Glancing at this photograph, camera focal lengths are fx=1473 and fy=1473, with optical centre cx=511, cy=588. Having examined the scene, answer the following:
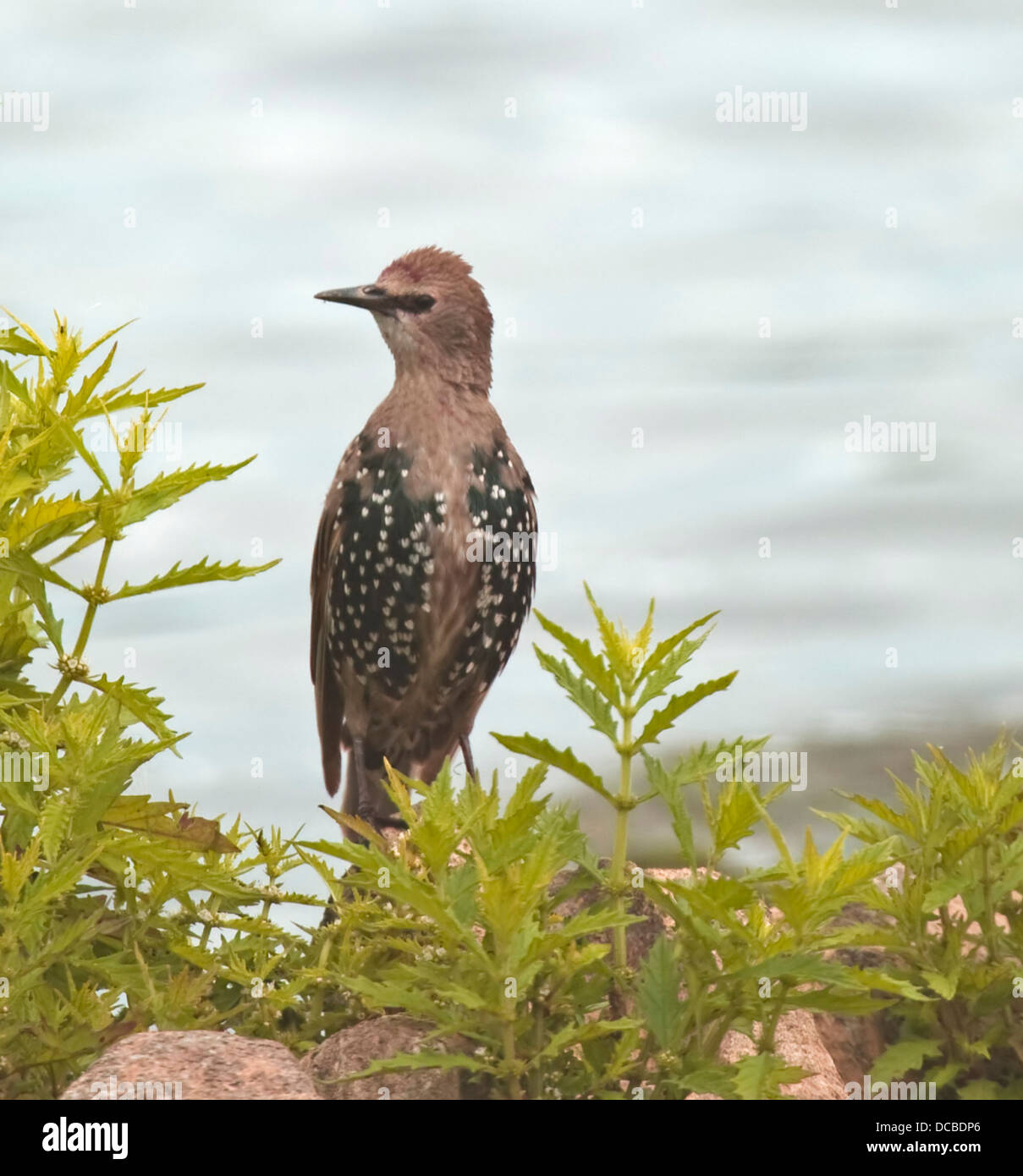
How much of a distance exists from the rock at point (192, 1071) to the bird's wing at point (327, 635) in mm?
3703

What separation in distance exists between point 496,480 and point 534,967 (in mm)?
3850

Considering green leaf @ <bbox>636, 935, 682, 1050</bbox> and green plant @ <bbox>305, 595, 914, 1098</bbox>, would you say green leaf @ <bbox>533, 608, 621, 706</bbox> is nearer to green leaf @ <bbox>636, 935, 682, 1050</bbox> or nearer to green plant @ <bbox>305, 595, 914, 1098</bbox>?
green plant @ <bbox>305, 595, 914, 1098</bbox>

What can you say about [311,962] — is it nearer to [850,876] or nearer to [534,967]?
[534,967]

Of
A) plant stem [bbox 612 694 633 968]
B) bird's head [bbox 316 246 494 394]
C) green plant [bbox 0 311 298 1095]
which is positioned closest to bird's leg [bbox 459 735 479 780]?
bird's head [bbox 316 246 494 394]

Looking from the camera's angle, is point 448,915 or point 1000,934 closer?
point 448,915

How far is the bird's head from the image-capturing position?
21.0 feet

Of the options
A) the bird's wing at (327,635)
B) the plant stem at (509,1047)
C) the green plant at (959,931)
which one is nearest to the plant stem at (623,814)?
the plant stem at (509,1047)

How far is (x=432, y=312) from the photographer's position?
6414 millimetres

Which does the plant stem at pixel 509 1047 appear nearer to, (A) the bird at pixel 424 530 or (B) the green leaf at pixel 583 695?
(B) the green leaf at pixel 583 695
